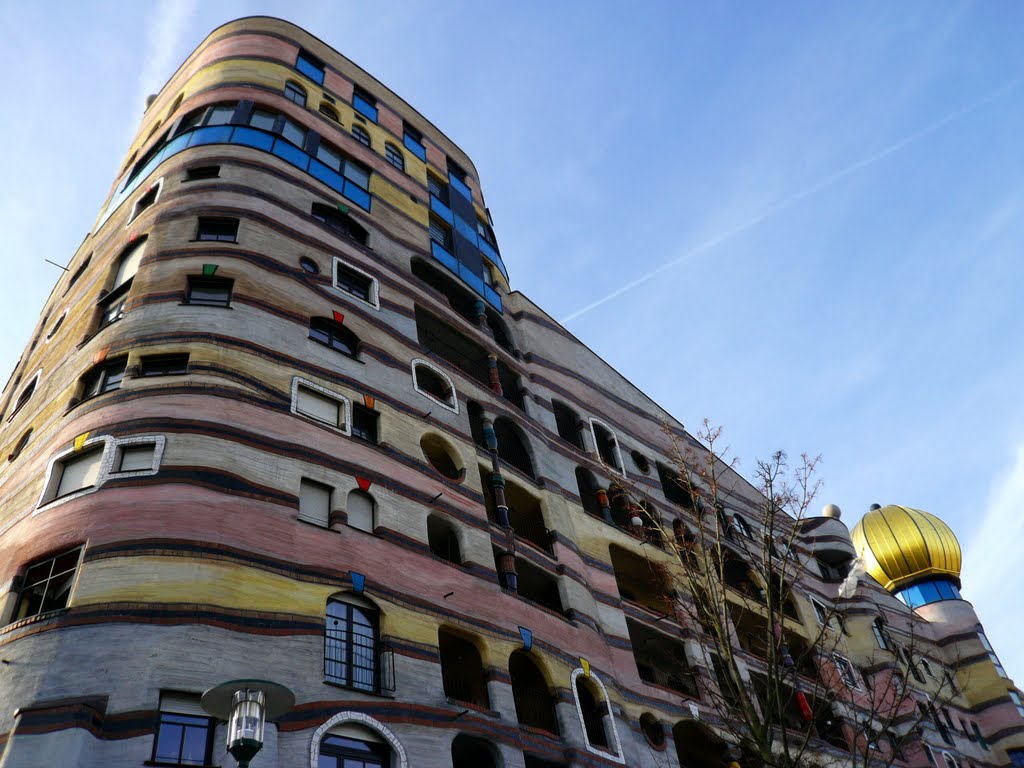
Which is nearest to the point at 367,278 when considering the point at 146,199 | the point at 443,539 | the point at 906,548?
the point at 146,199

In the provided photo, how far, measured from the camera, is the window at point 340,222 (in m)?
18.7

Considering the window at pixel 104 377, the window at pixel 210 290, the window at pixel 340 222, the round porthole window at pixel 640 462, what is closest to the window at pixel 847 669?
the round porthole window at pixel 640 462

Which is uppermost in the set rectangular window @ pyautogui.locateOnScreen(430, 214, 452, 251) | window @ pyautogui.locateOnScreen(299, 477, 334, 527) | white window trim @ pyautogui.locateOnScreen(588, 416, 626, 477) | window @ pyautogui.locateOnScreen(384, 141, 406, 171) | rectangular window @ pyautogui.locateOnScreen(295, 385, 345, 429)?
window @ pyautogui.locateOnScreen(384, 141, 406, 171)

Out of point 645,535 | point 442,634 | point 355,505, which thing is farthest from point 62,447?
point 645,535

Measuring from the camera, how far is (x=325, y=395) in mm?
14602

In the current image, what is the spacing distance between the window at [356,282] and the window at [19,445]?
6.19m

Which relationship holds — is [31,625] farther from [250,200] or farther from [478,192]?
[478,192]

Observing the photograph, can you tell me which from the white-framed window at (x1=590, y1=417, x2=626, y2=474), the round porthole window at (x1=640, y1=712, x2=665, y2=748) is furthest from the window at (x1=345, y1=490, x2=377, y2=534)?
the white-framed window at (x1=590, y1=417, x2=626, y2=474)

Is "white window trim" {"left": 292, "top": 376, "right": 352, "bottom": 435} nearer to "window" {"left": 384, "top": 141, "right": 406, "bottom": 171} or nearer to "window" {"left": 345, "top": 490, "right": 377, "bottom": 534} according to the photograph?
"window" {"left": 345, "top": 490, "right": 377, "bottom": 534}

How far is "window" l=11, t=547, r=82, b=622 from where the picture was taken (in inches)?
433

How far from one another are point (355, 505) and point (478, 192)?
1567 cm

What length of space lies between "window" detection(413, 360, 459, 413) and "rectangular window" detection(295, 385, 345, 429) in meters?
2.52

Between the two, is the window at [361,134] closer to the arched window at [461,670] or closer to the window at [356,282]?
the window at [356,282]

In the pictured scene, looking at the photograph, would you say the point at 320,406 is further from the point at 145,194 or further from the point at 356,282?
the point at 145,194
